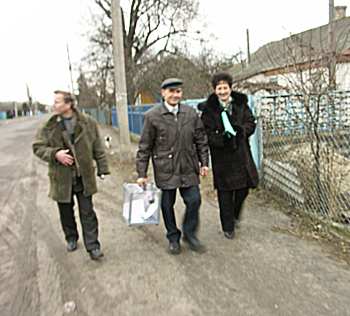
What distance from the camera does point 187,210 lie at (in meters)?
3.79

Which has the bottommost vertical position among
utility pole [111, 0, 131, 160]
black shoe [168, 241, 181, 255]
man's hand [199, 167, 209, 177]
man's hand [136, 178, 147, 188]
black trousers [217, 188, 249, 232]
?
black shoe [168, 241, 181, 255]

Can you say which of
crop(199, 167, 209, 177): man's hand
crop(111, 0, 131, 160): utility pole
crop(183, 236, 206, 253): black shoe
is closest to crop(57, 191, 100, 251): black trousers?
crop(183, 236, 206, 253): black shoe

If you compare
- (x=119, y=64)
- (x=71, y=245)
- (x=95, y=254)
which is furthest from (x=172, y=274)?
(x=119, y=64)

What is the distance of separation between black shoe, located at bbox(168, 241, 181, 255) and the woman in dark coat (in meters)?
0.62

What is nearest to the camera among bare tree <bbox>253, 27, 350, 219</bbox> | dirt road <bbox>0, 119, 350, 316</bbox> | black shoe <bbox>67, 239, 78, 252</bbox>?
dirt road <bbox>0, 119, 350, 316</bbox>

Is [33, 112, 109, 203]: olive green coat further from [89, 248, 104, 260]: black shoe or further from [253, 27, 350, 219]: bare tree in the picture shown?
[253, 27, 350, 219]: bare tree

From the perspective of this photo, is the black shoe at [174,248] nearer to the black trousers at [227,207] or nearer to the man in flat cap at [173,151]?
the man in flat cap at [173,151]

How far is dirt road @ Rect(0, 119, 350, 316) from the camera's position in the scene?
2791 mm

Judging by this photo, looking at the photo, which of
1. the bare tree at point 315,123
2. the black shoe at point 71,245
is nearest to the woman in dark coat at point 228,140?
the bare tree at point 315,123

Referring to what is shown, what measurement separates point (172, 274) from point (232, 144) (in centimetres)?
145

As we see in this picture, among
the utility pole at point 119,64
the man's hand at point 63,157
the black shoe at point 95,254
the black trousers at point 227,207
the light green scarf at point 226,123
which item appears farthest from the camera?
the utility pole at point 119,64

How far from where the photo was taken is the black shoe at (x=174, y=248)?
12.3ft

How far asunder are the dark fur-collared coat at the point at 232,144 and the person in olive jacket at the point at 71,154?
3.95 feet

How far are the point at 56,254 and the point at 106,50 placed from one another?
892 inches
